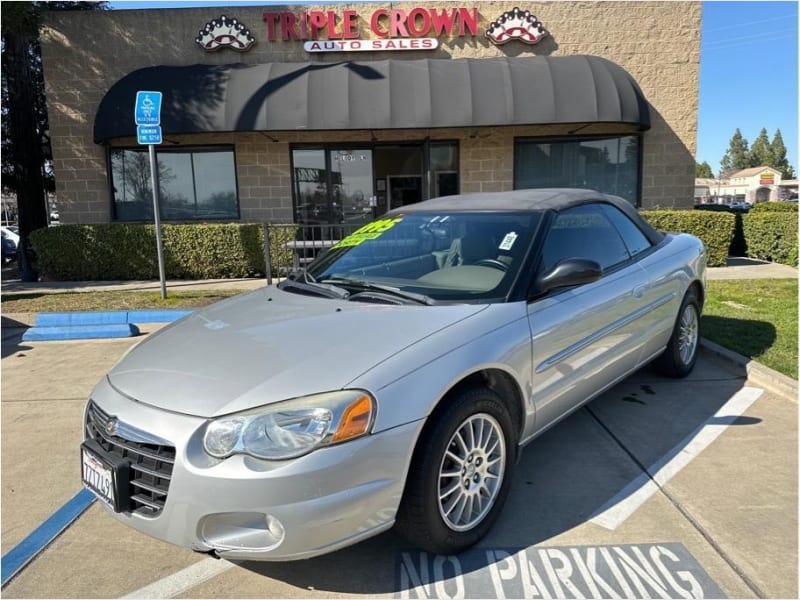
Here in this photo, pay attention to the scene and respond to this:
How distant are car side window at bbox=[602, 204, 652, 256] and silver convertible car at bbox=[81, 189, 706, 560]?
0.33m

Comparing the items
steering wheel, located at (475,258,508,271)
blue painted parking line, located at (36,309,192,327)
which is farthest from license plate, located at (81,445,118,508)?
blue painted parking line, located at (36,309,192,327)

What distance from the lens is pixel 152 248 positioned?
11336mm

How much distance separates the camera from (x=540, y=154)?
1277cm

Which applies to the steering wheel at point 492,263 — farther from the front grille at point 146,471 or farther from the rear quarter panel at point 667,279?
the front grille at point 146,471

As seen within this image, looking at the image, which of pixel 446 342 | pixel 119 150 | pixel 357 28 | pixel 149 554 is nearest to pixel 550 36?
pixel 357 28

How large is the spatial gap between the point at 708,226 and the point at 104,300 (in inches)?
432

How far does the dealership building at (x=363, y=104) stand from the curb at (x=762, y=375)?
692 centimetres

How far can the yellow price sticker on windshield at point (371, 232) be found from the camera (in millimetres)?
3879

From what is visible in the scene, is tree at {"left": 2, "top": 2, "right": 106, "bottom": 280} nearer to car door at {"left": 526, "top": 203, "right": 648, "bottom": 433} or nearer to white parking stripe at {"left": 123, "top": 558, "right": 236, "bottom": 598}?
white parking stripe at {"left": 123, "top": 558, "right": 236, "bottom": 598}

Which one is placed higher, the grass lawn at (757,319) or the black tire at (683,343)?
the black tire at (683,343)

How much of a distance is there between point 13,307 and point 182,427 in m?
7.66

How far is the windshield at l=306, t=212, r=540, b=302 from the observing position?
3.11 m

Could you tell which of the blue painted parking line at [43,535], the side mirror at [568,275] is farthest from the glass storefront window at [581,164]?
the blue painted parking line at [43,535]

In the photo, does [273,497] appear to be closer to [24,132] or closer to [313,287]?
[313,287]
